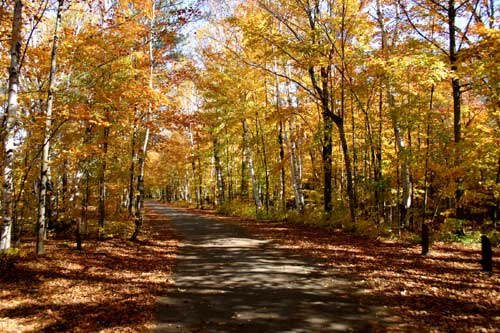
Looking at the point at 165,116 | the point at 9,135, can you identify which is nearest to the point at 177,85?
the point at 165,116

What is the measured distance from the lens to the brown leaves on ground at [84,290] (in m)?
5.56

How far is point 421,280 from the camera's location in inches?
292

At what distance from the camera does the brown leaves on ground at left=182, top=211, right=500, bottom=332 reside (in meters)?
5.42

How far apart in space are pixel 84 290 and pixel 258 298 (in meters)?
3.79

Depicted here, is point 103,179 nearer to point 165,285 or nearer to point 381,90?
point 165,285

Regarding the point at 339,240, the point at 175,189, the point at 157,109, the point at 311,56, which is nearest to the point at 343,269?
the point at 339,240

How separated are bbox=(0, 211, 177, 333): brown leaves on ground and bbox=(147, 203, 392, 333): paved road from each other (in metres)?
0.50

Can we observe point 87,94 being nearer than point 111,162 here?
Yes

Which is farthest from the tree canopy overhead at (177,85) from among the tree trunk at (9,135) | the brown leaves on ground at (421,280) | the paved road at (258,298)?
the paved road at (258,298)

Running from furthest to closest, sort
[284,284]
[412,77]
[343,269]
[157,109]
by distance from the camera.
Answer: [157,109] < [412,77] < [343,269] < [284,284]

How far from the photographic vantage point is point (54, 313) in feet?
19.4

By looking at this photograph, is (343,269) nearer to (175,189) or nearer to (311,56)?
(311,56)

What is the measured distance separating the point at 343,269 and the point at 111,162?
11146mm

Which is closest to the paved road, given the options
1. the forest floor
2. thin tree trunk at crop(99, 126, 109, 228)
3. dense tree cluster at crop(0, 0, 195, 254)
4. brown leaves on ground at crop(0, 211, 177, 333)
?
the forest floor
